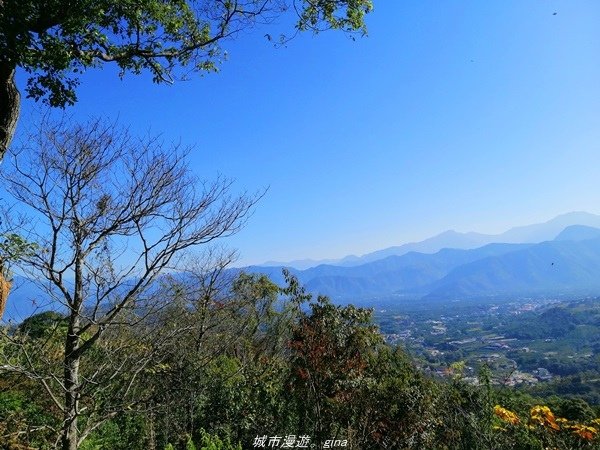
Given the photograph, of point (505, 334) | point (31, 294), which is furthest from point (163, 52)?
point (505, 334)

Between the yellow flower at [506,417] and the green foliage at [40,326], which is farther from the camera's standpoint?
the yellow flower at [506,417]

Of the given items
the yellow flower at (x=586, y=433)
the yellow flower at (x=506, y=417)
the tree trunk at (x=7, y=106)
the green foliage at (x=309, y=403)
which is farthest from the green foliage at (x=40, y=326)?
the yellow flower at (x=586, y=433)

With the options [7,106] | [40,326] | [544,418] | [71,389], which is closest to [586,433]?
[544,418]

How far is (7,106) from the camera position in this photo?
4164 millimetres

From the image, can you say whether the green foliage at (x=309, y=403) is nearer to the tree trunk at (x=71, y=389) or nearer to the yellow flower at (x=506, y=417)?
the yellow flower at (x=506, y=417)

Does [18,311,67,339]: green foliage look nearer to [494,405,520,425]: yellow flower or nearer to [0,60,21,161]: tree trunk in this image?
[0,60,21,161]: tree trunk

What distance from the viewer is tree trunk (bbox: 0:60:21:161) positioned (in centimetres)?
410

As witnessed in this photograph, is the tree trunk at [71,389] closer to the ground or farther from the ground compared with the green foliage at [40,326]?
closer to the ground

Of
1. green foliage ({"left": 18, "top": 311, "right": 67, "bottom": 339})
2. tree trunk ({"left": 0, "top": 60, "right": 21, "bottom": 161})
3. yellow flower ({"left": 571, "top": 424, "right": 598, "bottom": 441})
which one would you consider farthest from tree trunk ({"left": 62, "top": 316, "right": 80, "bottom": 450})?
yellow flower ({"left": 571, "top": 424, "right": 598, "bottom": 441})

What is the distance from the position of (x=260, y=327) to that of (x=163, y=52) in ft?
45.3

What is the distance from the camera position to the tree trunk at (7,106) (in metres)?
4.10

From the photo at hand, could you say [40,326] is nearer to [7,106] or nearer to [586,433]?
[7,106]

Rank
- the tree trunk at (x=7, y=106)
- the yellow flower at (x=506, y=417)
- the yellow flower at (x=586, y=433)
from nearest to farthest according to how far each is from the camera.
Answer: the tree trunk at (x=7, y=106)
the yellow flower at (x=586, y=433)
the yellow flower at (x=506, y=417)

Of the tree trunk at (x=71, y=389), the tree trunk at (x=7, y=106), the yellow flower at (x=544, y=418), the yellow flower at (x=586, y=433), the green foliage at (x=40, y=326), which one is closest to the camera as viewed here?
the tree trunk at (x=7, y=106)
